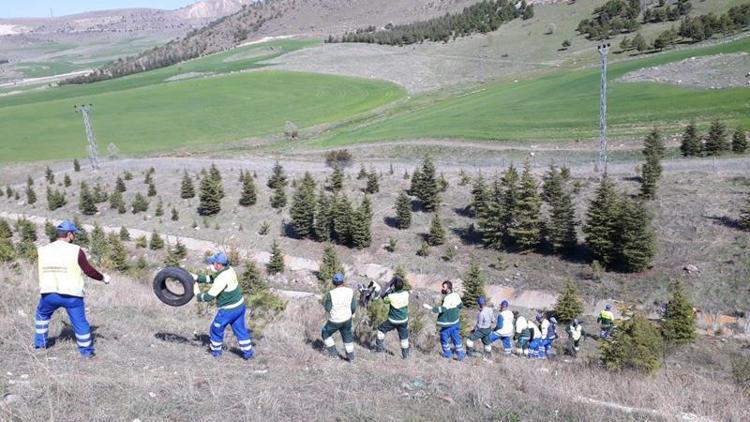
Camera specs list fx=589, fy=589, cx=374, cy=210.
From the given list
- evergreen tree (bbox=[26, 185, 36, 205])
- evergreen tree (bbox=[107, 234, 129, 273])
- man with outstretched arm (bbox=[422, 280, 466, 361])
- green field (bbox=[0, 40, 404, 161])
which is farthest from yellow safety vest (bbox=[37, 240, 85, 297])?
green field (bbox=[0, 40, 404, 161])

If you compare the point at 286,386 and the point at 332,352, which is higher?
the point at 286,386

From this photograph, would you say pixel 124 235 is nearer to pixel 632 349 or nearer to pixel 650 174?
pixel 632 349

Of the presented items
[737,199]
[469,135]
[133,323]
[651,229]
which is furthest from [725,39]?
[133,323]

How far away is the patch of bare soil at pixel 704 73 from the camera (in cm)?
4622

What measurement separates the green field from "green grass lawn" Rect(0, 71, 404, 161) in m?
0.11

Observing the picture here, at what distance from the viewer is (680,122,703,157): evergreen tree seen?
33.7 metres

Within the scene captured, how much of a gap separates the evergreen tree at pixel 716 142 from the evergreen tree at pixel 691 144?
0.45m

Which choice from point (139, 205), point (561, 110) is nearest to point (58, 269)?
point (139, 205)

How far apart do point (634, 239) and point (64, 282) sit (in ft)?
64.8

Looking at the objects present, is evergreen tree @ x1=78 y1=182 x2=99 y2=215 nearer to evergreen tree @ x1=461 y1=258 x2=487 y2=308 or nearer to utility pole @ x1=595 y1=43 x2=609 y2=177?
evergreen tree @ x1=461 y1=258 x2=487 y2=308

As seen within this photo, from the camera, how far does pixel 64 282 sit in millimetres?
9227

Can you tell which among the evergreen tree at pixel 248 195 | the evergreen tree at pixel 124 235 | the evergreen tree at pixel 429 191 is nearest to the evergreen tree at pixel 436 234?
the evergreen tree at pixel 429 191

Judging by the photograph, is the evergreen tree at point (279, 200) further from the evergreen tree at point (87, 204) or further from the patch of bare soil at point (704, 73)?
the patch of bare soil at point (704, 73)

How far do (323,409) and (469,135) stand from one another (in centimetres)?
4124
